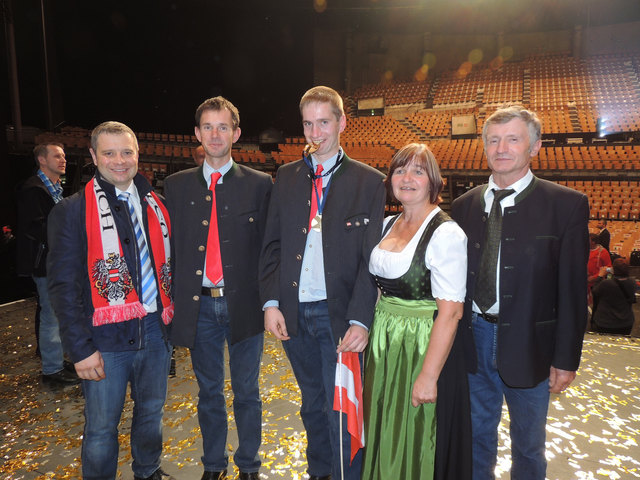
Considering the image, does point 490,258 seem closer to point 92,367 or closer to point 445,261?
point 445,261

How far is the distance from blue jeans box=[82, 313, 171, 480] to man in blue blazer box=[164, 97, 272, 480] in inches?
6.5

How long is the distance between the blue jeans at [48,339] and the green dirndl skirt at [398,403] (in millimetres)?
3189

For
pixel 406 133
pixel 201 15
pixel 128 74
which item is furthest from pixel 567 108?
pixel 128 74

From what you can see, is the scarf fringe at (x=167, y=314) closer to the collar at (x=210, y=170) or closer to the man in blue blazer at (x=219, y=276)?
the man in blue blazer at (x=219, y=276)

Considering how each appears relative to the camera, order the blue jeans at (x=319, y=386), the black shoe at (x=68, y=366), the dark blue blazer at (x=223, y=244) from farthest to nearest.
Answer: the black shoe at (x=68, y=366) < the dark blue blazer at (x=223, y=244) < the blue jeans at (x=319, y=386)

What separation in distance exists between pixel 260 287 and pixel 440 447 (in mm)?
1127

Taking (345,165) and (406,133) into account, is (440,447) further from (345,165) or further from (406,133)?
(406,133)

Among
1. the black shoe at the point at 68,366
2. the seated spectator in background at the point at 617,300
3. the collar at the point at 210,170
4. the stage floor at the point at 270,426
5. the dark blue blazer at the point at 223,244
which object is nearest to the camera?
the dark blue blazer at the point at 223,244

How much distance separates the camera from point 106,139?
1931 mm

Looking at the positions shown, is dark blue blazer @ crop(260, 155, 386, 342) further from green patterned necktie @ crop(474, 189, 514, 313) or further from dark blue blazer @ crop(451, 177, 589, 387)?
dark blue blazer @ crop(451, 177, 589, 387)

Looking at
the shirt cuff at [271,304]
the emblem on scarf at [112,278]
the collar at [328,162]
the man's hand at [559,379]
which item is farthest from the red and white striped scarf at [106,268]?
the man's hand at [559,379]

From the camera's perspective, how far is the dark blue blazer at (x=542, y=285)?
1.74 meters

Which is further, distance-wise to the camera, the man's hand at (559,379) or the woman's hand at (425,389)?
the man's hand at (559,379)

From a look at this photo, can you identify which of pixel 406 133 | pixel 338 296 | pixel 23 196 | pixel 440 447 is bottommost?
pixel 440 447
